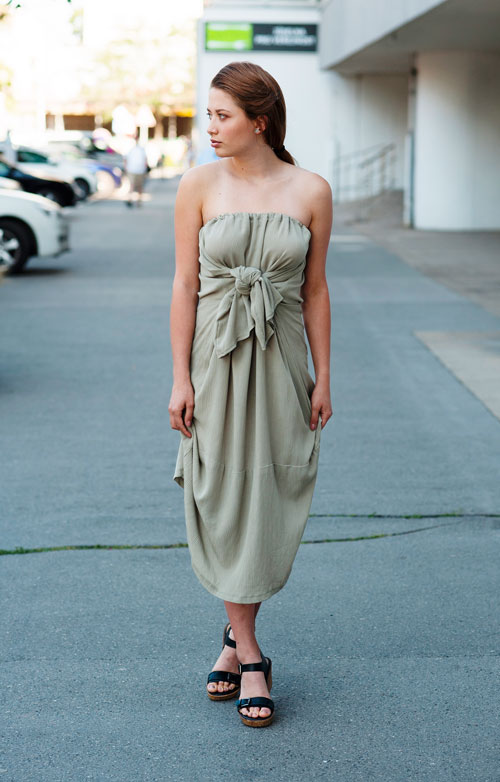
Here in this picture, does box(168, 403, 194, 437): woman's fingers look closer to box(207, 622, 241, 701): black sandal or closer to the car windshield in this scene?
box(207, 622, 241, 701): black sandal

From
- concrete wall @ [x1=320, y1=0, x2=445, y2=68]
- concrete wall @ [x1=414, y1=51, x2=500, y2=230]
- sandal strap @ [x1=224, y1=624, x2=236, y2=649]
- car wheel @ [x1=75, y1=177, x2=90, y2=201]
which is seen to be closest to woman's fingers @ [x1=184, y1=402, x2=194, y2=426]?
sandal strap @ [x1=224, y1=624, x2=236, y2=649]

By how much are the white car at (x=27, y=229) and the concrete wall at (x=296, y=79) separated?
716 inches

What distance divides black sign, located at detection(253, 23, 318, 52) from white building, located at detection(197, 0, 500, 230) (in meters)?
0.07

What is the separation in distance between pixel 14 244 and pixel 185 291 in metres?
12.9

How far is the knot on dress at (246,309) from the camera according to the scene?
323 cm

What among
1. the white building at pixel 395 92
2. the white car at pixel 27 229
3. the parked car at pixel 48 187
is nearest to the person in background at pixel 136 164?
the parked car at pixel 48 187

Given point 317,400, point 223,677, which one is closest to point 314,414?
point 317,400

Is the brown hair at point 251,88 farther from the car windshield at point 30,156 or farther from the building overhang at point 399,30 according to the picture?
the car windshield at point 30,156

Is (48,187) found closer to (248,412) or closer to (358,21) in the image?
(358,21)

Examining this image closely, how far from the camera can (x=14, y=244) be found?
15.8 m

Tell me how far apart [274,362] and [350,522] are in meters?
2.13

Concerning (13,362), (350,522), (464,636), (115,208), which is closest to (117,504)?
(350,522)

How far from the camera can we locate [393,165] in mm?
32906

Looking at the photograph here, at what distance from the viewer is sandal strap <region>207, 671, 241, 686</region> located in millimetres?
3545
